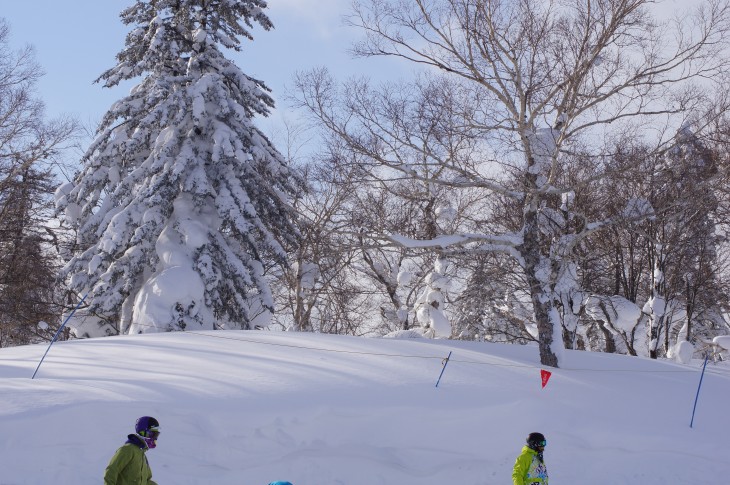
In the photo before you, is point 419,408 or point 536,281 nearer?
point 419,408

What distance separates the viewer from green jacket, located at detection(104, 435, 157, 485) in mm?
5391

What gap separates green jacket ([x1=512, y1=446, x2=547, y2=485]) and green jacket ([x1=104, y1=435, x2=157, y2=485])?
11.8 feet

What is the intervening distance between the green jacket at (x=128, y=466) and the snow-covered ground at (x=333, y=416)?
1958 millimetres

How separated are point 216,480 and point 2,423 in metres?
2.58

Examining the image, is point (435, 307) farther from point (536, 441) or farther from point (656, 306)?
point (536, 441)

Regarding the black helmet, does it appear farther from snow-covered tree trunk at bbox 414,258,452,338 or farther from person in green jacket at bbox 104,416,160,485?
snow-covered tree trunk at bbox 414,258,452,338

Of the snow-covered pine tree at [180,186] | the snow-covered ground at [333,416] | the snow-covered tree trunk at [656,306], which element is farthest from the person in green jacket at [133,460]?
the snow-covered tree trunk at [656,306]

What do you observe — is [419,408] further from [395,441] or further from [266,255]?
[266,255]

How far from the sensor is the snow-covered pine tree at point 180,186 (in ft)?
→ 50.0

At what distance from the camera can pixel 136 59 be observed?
58.1 ft

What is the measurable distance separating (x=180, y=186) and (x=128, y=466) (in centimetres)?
1120

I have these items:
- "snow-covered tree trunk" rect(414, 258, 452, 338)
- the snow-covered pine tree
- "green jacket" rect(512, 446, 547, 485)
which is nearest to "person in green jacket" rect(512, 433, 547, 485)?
"green jacket" rect(512, 446, 547, 485)

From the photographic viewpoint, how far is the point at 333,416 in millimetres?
9055

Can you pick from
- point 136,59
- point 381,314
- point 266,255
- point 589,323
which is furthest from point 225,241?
point 589,323
